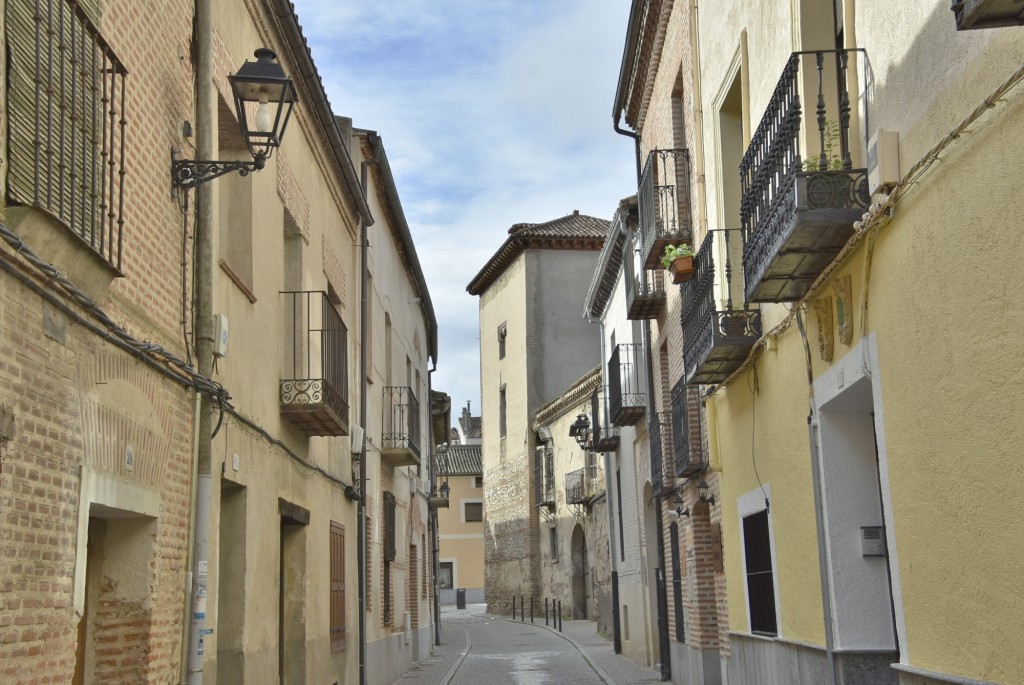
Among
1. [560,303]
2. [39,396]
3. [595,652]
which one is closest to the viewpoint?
[39,396]

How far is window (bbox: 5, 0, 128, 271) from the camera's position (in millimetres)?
5184

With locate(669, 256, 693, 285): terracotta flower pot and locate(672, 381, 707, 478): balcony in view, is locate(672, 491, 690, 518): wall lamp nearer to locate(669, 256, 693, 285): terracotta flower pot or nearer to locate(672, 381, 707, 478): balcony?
locate(672, 381, 707, 478): balcony

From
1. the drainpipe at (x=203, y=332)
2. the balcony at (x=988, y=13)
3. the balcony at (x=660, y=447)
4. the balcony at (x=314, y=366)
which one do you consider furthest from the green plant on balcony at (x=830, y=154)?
the balcony at (x=660, y=447)

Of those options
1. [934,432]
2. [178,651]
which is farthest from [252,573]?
[934,432]

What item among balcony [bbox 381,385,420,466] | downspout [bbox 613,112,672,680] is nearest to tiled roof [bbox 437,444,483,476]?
balcony [bbox 381,385,420,466]

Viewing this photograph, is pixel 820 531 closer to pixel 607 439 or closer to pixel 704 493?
pixel 704 493

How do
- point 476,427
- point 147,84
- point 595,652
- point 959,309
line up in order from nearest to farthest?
point 959,309 → point 147,84 → point 595,652 → point 476,427

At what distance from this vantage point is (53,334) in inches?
215

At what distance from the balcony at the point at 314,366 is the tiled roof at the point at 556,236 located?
28008 millimetres

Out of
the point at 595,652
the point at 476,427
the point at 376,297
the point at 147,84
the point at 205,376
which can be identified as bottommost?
the point at 595,652

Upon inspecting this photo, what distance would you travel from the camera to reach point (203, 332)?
8.24m

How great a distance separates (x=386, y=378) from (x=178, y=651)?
12.6m

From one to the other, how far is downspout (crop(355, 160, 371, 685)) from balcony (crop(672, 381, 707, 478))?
163 inches

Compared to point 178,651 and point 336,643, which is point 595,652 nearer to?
point 336,643
